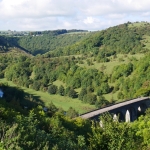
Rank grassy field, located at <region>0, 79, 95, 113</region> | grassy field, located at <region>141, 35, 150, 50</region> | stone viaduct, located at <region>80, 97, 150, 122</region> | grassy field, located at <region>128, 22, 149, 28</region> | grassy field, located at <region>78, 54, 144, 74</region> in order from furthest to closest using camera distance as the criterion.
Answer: grassy field, located at <region>128, 22, 149, 28</region>
grassy field, located at <region>141, 35, 150, 50</region>
grassy field, located at <region>78, 54, 144, 74</region>
grassy field, located at <region>0, 79, 95, 113</region>
stone viaduct, located at <region>80, 97, 150, 122</region>

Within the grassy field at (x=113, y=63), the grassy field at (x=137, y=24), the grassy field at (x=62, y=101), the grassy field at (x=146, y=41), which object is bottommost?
the grassy field at (x=62, y=101)

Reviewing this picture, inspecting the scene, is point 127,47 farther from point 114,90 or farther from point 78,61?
point 114,90

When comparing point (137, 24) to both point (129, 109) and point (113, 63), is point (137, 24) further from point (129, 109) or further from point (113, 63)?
point (129, 109)

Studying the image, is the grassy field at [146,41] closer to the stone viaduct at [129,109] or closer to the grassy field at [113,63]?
the grassy field at [113,63]

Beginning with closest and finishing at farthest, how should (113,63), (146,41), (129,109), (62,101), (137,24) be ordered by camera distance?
1. (129,109)
2. (62,101)
3. (113,63)
4. (146,41)
5. (137,24)

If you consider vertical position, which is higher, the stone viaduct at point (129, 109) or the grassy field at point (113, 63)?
the grassy field at point (113, 63)

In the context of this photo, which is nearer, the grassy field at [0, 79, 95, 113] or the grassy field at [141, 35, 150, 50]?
the grassy field at [0, 79, 95, 113]

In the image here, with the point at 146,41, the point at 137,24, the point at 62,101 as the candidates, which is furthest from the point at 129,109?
the point at 137,24

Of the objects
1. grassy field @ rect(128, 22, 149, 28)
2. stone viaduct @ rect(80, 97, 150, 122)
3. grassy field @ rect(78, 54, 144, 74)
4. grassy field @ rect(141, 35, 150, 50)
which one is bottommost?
stone viaduct @ rect(80, 97, 150, 122)

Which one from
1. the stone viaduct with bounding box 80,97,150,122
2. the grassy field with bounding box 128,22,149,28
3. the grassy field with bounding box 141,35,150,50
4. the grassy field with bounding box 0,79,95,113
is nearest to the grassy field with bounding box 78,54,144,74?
the grassy field with bounding box 141,35,150,50

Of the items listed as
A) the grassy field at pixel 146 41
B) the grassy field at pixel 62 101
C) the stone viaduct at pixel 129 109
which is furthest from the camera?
the grassy field at pixel 146 41

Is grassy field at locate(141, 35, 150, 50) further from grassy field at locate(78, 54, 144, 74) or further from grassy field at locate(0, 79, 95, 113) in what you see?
grassy field at locate(0, 79, 95, 113)

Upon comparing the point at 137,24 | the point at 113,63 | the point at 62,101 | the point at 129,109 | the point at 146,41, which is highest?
the point at 137,24

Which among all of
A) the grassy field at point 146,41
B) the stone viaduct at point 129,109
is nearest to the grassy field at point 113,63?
the grassy field at point 146,41
